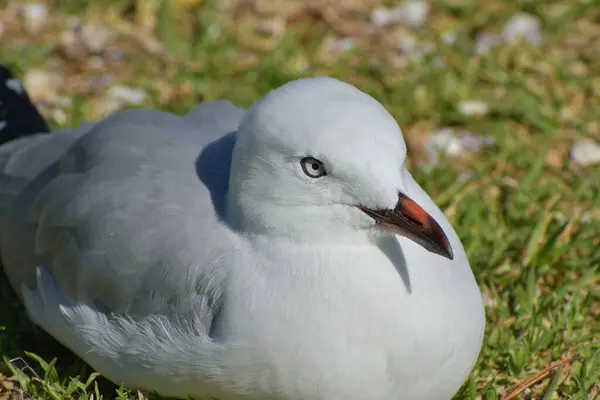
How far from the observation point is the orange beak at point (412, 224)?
2854 millimetres

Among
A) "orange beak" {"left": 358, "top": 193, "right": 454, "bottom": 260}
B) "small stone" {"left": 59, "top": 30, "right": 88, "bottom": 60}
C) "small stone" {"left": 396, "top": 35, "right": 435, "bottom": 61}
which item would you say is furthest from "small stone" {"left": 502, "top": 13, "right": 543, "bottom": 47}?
"orange beak" {"left": 358, "top": 193, "right": 454, "bottom": 260}

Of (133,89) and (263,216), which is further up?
(263,216)

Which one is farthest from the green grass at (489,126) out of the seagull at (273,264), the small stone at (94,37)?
the seagull at (273,264)

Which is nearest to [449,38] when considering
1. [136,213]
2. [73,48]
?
[73,48]

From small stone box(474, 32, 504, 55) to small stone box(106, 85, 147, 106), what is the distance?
6.40 ft

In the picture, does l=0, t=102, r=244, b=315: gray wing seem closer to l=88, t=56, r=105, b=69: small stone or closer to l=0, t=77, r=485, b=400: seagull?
l=0, t=77, r=485, b=400: seagull

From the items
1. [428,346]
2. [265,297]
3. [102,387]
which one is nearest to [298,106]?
[265,297]

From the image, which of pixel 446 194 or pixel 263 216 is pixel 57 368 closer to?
pixel 263 216

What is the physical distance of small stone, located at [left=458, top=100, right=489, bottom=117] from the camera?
205 inches

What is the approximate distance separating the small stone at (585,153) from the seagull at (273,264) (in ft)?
5.84

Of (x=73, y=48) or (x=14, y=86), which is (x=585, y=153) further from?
(x=73, y=48)

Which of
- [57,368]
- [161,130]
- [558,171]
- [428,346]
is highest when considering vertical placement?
[161,130]

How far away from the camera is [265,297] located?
3041 mm

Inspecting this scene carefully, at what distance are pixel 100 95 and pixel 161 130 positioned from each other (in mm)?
1888
